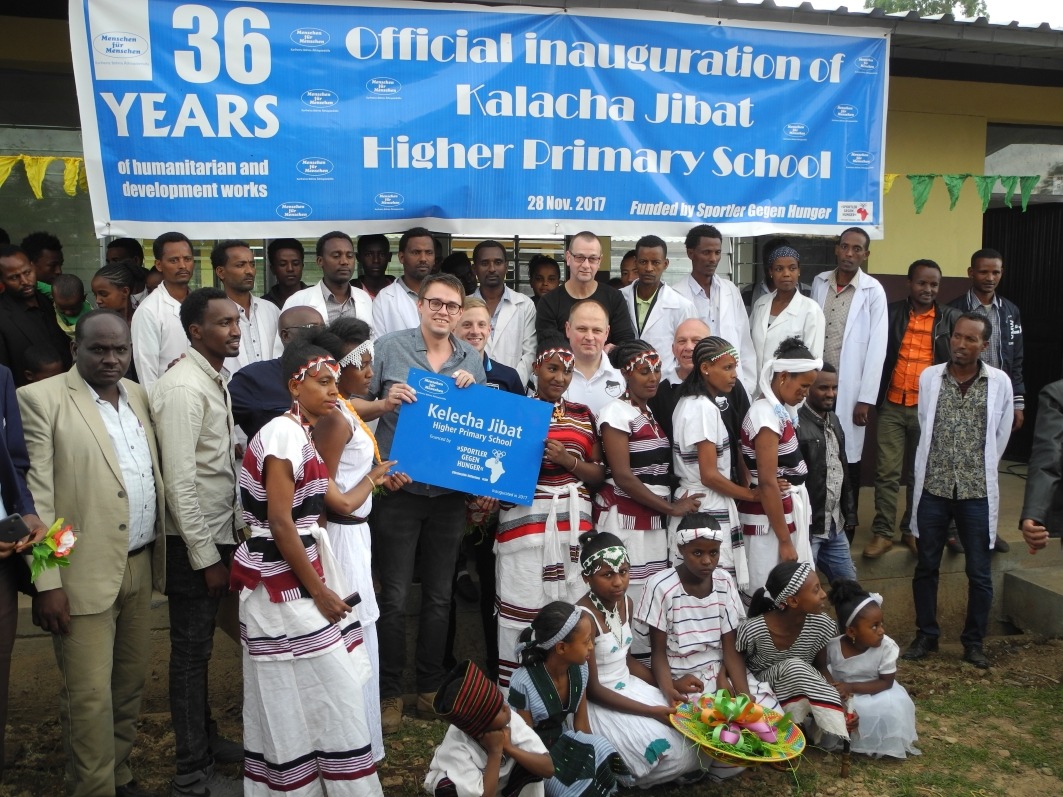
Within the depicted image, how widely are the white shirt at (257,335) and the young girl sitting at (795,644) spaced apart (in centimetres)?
295

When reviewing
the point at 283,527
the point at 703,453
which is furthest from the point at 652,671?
the point at 283,527

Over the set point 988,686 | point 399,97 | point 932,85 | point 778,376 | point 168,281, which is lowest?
point 988,686

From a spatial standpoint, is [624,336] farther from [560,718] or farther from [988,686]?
[988,686]

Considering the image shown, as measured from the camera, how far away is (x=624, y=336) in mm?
5512

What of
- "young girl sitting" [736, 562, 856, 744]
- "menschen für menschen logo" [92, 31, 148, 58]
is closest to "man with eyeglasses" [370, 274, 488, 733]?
"young girl sitting" [736, 562, 856, 744]

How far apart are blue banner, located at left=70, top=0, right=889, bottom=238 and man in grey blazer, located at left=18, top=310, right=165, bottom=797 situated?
2.01 meters

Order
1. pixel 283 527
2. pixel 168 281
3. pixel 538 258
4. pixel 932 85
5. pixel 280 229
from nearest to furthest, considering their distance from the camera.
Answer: pixel 283 527 → pixel 168 281 → pixel 280 229 → pixel 538 258 → pixel 932 85

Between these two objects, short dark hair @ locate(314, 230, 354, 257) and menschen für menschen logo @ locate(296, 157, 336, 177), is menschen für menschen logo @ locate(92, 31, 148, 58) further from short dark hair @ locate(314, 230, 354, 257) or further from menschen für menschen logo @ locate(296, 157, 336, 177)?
short dark hair @ locate(314, 230, 354, 257)

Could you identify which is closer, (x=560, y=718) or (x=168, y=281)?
(x=560, y=718)

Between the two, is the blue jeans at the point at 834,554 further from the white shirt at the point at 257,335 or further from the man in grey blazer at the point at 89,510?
the man in grey blazer at the point at 89,510

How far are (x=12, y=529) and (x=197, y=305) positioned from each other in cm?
116

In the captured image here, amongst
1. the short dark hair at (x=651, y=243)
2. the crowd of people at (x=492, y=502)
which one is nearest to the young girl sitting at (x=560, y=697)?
the crowd of people at (x=492, y=502)

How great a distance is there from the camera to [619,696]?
14.0 ft

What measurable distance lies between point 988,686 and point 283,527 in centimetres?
434
